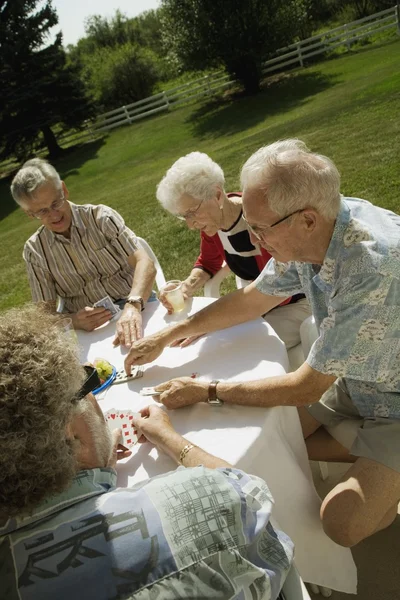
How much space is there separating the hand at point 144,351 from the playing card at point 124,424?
30 cm

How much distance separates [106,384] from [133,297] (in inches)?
29.9

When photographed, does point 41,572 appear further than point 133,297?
No

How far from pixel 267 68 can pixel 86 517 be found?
22.8m

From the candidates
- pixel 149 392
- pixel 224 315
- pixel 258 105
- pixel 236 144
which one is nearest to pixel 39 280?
pixel 224 315

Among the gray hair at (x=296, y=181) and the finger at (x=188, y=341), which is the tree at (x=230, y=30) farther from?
the gray hair at (x=296, y=181)

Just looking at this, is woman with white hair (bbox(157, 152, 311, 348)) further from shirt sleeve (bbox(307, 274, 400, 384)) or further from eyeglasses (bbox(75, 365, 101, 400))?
eyeglasses (bbox(75, 365, 101, 400))

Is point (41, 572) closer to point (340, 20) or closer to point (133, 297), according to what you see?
point (133, 297)

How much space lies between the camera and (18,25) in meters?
19.3

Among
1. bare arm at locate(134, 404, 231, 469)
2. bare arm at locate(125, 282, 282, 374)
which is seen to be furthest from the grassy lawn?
bare arm at locate(134, 404, 231, 469)

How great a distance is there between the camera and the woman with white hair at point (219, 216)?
2.67 m

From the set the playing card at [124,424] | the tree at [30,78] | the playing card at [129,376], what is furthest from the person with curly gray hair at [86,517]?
the tree at [30,78]

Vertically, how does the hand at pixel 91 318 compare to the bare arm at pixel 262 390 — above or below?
→ above

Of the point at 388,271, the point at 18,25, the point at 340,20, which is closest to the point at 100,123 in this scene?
the point at 18,25

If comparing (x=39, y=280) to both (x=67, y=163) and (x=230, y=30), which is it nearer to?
(x=230, y=30)
